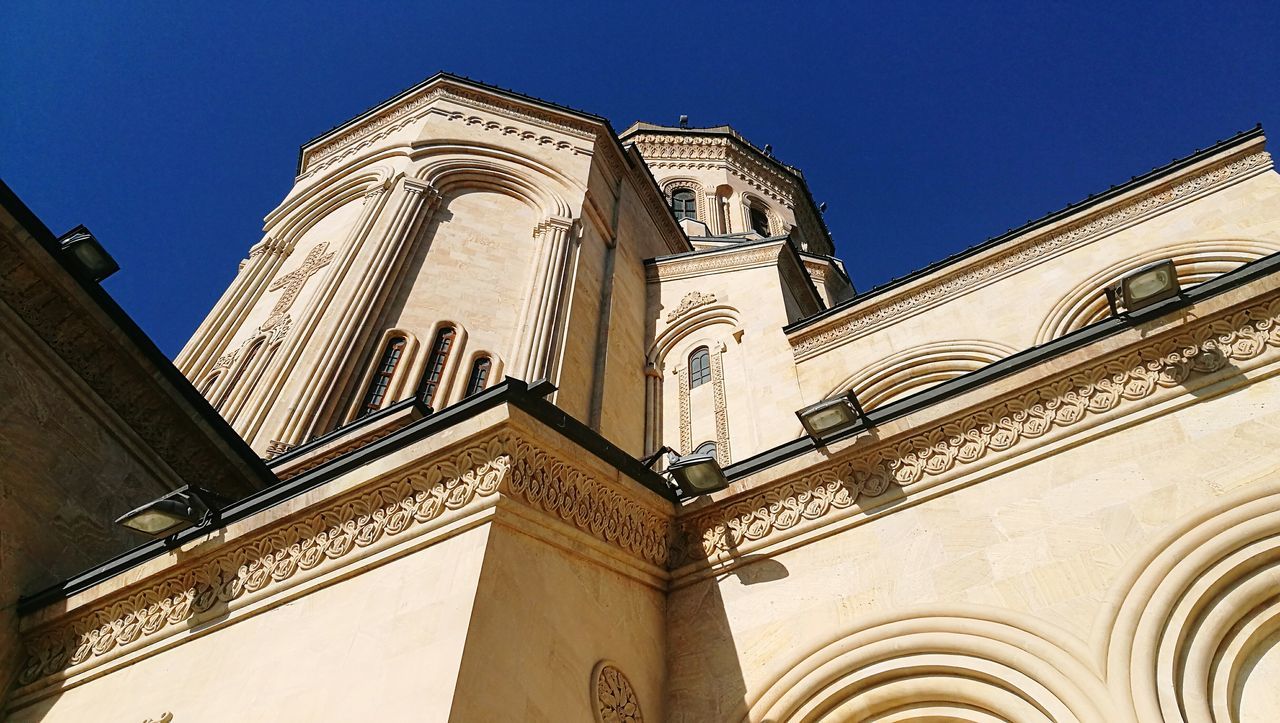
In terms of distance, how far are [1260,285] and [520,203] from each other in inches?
493

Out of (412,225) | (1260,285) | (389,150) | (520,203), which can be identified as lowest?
(1260,285)

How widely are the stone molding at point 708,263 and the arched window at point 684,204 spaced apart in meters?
10.3

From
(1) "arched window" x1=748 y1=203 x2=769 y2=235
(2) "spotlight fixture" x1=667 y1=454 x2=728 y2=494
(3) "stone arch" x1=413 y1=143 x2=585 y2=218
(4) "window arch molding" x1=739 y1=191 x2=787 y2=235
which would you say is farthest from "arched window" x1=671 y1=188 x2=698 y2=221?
(2) "spotlight fixture" x1=667 y1=454 x2=728 y2=494

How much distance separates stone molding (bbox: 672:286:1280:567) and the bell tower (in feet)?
17.0

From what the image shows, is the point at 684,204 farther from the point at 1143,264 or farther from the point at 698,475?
the point at 698,475

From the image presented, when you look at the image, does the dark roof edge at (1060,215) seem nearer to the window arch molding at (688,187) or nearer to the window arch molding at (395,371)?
the window arch molding at (395,371)

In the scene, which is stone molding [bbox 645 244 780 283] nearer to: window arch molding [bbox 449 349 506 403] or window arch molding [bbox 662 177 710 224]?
window arch molding [bbox 449 349 506 403]

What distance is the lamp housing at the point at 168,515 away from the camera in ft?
18.1

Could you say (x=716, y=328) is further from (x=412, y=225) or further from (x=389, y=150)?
(x=389, y=150)

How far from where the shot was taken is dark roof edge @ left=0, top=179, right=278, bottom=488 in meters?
6.64

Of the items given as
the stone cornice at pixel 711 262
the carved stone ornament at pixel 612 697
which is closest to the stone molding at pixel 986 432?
the carved stone ornament at pixel 612 697

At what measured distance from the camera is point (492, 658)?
4219 mm

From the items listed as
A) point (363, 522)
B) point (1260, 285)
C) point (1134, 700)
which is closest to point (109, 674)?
point (363, 522)

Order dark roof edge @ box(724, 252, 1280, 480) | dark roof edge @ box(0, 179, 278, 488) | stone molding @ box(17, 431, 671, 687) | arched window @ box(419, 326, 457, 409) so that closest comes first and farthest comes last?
stone molding @ box(17, 431, 671, 687) → dark roof edge @ box(724, 252, 1280, 480) → dark roof edge @ box(0, 179, 278, 488) → arched window @ box(419, 326, 457, 409)
